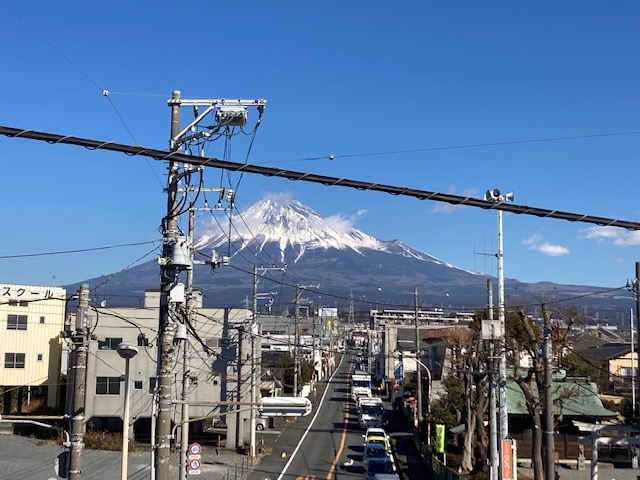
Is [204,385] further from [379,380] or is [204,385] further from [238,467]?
[379,380]

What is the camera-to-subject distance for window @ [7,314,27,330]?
46125 millimetres

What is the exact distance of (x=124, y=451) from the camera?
501 inches

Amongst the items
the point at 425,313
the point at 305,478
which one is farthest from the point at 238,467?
the point at 425,313

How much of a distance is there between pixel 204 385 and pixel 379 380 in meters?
57.2

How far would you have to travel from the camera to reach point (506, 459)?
2300cm

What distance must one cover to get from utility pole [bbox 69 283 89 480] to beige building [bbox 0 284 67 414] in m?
32.6

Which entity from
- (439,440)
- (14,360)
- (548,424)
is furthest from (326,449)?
(548,424)

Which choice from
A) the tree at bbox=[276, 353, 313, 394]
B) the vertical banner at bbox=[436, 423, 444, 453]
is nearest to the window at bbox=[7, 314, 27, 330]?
the tree at bbox=[276, 353, 313, 394]

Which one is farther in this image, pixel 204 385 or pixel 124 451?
pixel 204 385

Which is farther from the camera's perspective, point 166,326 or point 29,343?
point 29,343

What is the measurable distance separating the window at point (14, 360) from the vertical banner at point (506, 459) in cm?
3502

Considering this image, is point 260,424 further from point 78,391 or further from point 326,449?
point 78,391

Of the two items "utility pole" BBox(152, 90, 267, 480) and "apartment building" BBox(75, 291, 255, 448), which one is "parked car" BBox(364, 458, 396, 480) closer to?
"apartment building" BBox(75, 291, 255, 448)

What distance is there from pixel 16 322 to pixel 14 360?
2.55m
